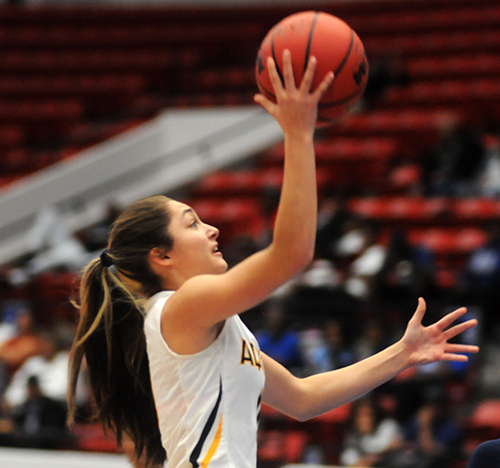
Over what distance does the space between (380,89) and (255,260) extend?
791 centimetres

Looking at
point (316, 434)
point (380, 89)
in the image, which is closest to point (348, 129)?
point (380, 89)

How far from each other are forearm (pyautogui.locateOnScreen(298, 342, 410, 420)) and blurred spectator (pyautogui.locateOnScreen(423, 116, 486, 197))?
5.20 meters

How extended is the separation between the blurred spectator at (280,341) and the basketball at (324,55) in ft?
12.9

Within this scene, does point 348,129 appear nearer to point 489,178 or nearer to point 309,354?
point 489,178

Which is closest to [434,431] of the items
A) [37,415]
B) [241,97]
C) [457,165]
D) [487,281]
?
[487,281]

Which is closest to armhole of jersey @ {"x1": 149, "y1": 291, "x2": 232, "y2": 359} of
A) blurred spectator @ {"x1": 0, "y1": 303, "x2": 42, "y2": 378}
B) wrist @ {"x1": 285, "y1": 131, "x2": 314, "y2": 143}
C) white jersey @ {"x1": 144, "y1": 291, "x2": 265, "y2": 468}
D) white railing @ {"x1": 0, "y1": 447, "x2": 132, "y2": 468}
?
white jersey @ {"x1": 144, "y1": 291, "x2": 265, "y2": 468}

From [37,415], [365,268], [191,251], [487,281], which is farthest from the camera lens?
[365,268]

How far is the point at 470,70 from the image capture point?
29.9 feet

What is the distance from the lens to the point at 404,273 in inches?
230

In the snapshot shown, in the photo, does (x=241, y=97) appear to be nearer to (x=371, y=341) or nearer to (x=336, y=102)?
(x=371, y=341)

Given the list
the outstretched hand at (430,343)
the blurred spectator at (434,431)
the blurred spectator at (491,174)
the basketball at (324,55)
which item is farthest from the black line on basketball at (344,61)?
the blurred spectator at (491,174)

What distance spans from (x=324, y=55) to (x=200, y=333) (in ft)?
2.27

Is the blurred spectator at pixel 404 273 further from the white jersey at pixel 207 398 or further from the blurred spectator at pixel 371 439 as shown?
the white jersey at pixel 207 398

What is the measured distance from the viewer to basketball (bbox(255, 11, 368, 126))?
1.70m
